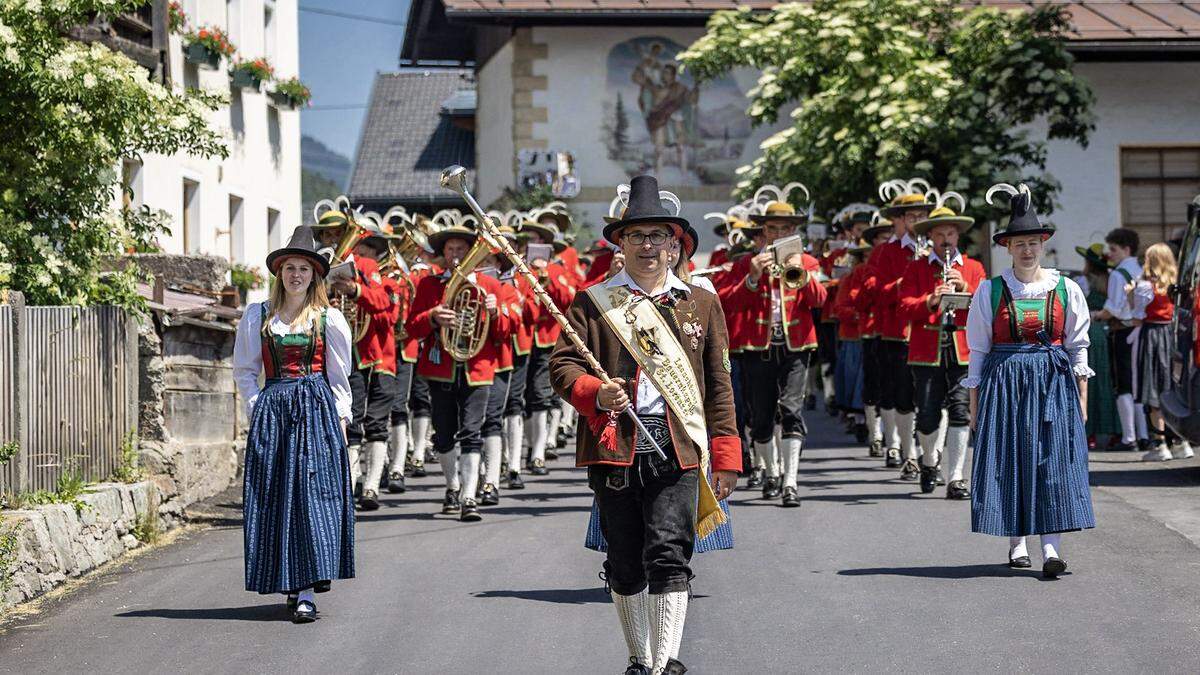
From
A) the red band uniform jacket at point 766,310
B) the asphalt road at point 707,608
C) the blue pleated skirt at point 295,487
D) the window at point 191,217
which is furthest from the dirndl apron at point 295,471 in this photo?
the window at point 191,217

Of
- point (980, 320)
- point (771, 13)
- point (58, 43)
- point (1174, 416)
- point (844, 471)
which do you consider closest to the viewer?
point (980, 320)

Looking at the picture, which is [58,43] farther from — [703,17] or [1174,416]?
[703,17]

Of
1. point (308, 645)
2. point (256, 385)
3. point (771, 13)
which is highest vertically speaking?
point (771, 13)

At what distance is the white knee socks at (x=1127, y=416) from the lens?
16328 mm

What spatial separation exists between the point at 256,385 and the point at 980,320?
3851mm

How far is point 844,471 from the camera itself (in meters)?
15.2

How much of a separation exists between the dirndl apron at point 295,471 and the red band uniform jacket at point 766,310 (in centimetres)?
464

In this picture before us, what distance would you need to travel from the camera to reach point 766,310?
12977 mm

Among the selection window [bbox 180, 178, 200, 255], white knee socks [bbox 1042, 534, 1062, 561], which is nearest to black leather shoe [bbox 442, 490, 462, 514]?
white knee socks [bbox 1042, 534, 1062, 561]

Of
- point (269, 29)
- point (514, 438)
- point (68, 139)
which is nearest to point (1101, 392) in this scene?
point (514, 438)

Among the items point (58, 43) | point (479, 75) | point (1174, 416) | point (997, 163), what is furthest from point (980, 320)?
point (479, 75)

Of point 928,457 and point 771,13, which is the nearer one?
point 928,457

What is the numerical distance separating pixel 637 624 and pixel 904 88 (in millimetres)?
16306

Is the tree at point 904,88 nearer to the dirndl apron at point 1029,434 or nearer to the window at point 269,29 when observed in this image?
the window at point 269,29
